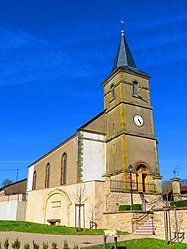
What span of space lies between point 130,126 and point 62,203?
964 cm

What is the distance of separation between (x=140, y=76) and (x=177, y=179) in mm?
11483

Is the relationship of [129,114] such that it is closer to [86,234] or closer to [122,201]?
[122,201]

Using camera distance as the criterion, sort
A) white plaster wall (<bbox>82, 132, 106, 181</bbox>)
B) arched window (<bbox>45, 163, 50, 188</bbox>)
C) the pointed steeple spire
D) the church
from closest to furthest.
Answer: the church < white plaster wall (<bbox>82, 132, 106, 181</bbox>) < the pointed steeple spire < arched window (<bbox>45, 163, 50, 188</bbox>)

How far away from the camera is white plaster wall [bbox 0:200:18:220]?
27.0 m

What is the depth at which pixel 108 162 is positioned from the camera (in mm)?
25344

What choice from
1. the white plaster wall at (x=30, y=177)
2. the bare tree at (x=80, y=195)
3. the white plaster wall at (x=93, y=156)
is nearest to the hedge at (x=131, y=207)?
the bare tree at (x=80, y=195)

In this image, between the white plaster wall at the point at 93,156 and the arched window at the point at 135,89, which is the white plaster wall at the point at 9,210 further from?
the arched window at the point at 135,89

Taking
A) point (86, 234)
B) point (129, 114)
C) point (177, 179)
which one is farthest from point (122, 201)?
point (129, 114)

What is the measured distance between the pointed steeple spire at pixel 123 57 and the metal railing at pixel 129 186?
1318cm

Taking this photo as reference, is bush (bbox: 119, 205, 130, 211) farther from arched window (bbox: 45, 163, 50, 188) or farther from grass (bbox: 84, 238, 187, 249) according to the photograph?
arched window (bbox: 45, 163, 50, 188)

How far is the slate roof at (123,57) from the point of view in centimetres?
2905

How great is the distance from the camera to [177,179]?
23688 mm

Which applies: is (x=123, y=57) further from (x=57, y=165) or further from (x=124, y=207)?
Answer: (x=124, y=207)

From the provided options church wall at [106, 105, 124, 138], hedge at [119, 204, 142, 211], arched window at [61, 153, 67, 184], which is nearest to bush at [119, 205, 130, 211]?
hedge at [119, 204, 142, 211]
